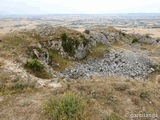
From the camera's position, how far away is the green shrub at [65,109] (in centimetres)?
694

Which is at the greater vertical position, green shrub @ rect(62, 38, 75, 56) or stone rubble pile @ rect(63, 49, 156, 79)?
green shrub @ rect(62, 38, 75, 56)

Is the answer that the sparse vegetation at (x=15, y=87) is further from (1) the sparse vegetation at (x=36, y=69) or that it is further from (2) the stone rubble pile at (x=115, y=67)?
(2) the stone rubble pile at (x=115, y=67)

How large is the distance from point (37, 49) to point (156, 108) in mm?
17491

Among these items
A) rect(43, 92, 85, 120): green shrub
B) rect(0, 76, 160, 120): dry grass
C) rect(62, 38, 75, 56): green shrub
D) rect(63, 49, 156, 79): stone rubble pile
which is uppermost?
rect(43, 92, 85, 120): green shrub

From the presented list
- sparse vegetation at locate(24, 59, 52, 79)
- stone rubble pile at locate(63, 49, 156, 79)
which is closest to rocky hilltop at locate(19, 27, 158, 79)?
stone rubble pile at locate(63, 49, 156, 79)

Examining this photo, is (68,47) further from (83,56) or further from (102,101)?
(102,101)

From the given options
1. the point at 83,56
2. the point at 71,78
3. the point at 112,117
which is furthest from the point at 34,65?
the point at 83,56

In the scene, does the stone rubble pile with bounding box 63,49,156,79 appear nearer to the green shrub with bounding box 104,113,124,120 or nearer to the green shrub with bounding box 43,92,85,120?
the green shrub with bounding box 43,92,85,120

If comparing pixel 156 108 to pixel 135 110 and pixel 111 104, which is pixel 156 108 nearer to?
pixel 135 110

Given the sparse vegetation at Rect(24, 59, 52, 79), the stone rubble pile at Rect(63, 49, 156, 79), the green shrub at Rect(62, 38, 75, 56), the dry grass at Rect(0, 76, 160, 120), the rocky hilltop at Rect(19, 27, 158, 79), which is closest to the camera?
the dry grass at Rect(0, 76, 160, 120)

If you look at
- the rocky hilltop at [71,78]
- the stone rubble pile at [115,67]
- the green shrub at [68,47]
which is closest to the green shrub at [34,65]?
the rocky hilltop at [71,78]

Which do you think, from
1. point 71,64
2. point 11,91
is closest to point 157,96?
point 11,91

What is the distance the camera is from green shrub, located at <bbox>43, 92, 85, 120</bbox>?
22.8ft

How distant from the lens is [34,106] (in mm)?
8391
